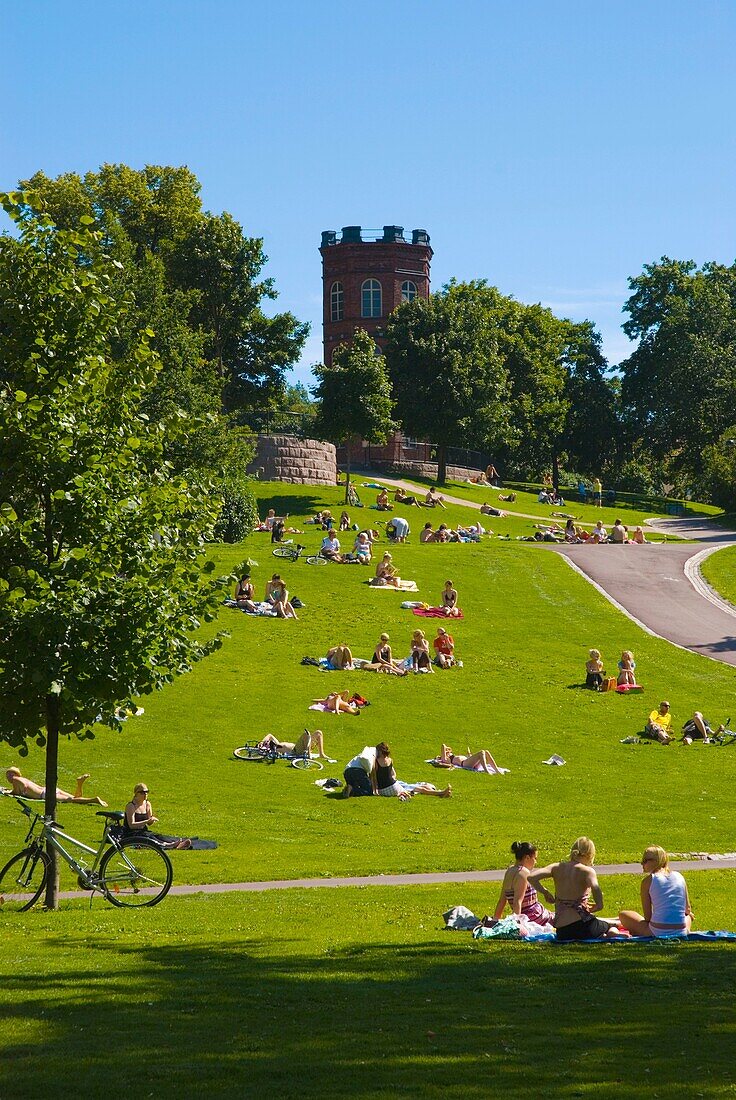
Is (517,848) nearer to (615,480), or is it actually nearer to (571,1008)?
(571,1008)

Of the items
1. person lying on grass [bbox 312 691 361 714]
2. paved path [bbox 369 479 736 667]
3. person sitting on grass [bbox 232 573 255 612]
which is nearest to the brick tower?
paved path [bbox 369 479 736 667]

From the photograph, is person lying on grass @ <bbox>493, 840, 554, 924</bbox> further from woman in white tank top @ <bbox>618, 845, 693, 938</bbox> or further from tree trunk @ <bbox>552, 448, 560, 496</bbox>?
tree trunk @ <bbox>552, 448, 560, 496</bbox>

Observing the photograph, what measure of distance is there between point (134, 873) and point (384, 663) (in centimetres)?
2023

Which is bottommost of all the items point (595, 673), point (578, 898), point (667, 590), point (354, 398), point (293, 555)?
point (595, 673)

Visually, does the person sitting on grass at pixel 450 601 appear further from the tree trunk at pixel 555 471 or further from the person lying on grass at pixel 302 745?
the tree trunk at pixel 555 471

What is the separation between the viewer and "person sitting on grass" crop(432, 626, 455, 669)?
37.7 m

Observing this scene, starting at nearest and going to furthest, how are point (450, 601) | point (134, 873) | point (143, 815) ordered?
point (134, 873), point (143, 815), point (450, 601)

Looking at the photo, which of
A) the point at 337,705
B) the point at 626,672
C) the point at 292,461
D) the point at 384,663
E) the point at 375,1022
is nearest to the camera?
the point at 375,1022

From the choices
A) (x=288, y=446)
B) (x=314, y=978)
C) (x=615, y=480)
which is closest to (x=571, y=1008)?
(x=314, y=978)

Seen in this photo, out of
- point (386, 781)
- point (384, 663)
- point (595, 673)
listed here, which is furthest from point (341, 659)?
point (386, 781)

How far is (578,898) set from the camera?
552 inches

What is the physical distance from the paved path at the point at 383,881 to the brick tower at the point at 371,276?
80.9 metres

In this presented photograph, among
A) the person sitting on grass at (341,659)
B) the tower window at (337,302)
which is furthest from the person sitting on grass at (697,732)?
the tower window at (337,302)

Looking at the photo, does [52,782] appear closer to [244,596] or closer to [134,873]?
[134,873]
